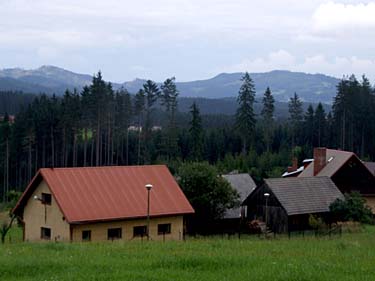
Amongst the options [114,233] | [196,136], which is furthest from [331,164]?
[196,136]

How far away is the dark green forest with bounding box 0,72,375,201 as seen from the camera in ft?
255

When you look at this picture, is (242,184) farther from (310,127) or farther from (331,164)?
(310,127)

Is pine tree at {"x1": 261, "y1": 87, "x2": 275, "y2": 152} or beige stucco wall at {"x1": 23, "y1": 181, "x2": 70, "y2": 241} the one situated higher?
pine tree at {"x1": 261, "y1": 87, "x2": 275, "y2": 152}

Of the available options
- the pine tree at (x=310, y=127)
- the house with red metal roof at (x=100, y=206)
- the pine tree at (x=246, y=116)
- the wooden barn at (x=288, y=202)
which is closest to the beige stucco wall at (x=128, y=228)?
the house with red metal roof at (x=100, y=206)

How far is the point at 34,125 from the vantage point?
77.2 m

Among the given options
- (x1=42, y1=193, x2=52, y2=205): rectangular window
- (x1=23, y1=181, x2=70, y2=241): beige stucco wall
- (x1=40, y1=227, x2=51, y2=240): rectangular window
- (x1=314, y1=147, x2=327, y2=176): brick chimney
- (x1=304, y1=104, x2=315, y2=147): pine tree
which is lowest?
(x1=40, y1=227, x2=51, y2=240): rectangular window

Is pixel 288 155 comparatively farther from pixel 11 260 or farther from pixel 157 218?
pixel 11 260

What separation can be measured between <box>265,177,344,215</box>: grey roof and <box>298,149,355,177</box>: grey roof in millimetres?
5988

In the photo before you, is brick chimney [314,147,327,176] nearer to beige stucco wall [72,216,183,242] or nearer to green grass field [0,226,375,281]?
beige stucco wall [72,216,183,242]

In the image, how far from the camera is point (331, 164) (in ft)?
171

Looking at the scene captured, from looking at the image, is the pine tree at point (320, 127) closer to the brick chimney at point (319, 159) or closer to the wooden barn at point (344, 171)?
the wooden barn at point (344, 171)

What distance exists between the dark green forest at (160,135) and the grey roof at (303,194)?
2235 centimetres

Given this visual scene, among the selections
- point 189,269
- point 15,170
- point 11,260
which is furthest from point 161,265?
point 15,170

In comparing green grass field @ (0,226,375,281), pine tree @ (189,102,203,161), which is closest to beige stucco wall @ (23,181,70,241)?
green grass field @ (0,226,375,281)
